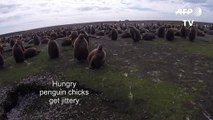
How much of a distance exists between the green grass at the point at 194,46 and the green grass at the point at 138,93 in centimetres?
920

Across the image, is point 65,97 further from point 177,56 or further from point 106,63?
point 177,56

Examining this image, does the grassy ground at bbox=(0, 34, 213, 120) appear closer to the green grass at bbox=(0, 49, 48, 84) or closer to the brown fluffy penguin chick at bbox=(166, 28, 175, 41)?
the green grass at bbox=(0, 49, 48, 84)

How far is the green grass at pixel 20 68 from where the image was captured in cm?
2385

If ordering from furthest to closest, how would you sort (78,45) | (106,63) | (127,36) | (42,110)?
(127,36)
(78,45)
(106,63)
(42,110)

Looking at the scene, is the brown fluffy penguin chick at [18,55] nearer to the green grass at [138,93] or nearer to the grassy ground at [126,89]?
the grassy ground at [126,89]

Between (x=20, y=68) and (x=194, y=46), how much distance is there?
1535 centimetres

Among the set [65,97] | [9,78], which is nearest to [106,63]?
[65,97]

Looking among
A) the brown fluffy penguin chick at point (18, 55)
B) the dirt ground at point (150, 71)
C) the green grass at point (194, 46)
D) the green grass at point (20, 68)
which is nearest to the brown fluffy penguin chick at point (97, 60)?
the dirt ground at point (150, 71)

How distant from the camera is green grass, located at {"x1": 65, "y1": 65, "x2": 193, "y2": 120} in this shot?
1605cm

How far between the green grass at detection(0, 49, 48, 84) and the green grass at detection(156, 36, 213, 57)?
1161 cm

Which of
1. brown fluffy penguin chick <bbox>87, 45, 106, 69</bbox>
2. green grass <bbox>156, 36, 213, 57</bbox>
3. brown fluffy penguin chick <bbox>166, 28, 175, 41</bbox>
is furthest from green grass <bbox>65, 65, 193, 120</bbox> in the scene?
brown fluffy penguin chick <bbox>166, 28, 175, 41</bbox>

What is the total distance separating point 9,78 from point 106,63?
6.87 m

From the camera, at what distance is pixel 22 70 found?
2509cm

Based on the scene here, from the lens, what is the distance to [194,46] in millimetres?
30734
